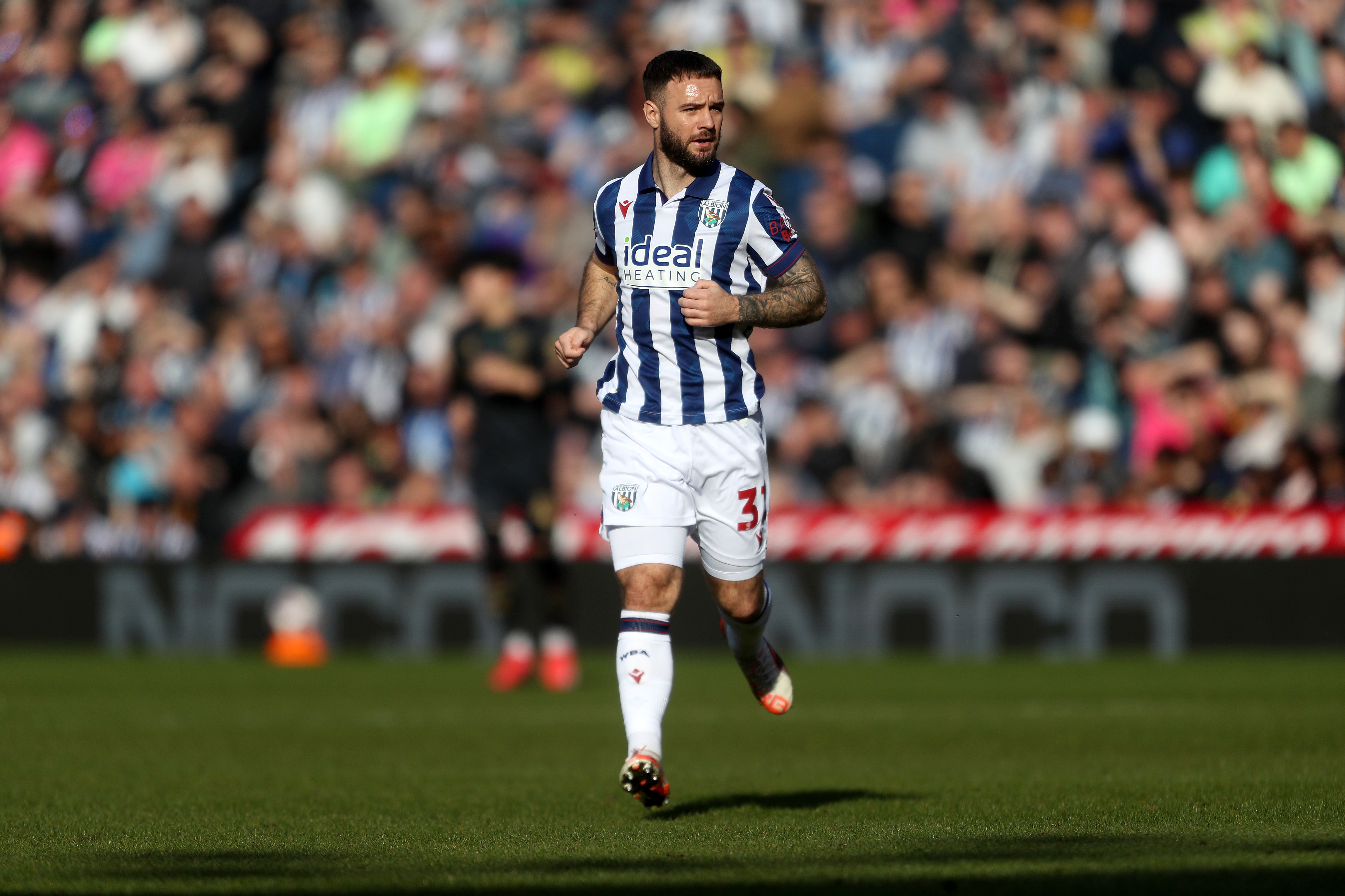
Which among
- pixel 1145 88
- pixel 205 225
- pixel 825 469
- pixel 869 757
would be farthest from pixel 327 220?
pixel 869 757

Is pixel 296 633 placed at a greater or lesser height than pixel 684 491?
lesser

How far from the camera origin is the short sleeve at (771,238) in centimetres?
678

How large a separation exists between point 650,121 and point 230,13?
17.3 metres

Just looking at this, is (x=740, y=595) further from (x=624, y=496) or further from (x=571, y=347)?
(x=571, y=347)

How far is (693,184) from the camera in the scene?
6.81 metres

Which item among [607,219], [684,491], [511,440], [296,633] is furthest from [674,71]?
[296,633]

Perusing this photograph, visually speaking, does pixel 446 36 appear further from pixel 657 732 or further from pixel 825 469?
pixel 657 732

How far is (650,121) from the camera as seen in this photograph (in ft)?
22.4

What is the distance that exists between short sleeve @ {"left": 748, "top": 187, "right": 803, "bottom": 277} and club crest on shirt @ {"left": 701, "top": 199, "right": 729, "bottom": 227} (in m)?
0.09

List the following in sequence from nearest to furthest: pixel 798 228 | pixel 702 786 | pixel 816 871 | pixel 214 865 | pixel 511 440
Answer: pixel 816 871 → pixel 214 865 → pixel 702 786 → pixel 511 440 → pixel 798 228

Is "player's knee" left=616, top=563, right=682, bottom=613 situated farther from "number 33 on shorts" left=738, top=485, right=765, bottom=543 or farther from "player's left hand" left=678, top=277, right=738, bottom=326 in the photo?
"player's left hand" left=678, top=277, right=738, bottom=326

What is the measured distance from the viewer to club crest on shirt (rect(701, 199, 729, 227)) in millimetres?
6750

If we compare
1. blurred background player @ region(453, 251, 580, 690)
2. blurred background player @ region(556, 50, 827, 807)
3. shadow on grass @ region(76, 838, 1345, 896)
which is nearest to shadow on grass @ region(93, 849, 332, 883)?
shadow on grass @ region(76, 838, 1345, 896)

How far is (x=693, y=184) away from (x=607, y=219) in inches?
12.6
